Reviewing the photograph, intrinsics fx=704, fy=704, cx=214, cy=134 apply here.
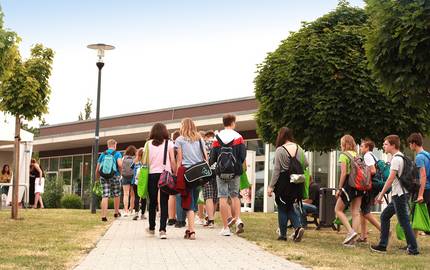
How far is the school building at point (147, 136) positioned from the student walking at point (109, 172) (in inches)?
267

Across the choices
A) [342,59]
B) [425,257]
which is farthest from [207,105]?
[425,257]

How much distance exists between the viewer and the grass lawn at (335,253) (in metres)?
8.22

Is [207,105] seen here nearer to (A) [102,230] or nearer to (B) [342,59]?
(B) [342,59]

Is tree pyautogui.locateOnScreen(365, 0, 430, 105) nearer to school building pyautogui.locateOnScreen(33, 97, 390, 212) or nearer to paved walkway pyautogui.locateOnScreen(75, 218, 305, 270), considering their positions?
paved walkway pyautogui.locateOnScreen(75, 218, 305, 270)

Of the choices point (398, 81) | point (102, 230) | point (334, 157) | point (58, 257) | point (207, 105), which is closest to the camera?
point (58, 257)

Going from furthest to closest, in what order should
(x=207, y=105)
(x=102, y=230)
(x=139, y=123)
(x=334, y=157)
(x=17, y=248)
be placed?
1. (x=139, y=123)
2. (x=207, y=105)
3. (x=334, y=157)
4. (x=102, y=230)
5. (x=17, y=248)

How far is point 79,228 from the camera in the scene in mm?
13102

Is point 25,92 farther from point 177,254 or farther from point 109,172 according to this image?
point 177,254

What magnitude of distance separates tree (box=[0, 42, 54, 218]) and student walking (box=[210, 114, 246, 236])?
556cm

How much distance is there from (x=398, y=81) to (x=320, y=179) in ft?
61.3

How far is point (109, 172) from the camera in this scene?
16047mm

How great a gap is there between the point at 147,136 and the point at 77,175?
11.0m

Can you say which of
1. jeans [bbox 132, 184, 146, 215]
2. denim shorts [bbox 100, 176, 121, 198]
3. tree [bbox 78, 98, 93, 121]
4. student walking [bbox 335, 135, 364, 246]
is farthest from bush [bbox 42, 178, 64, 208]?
tree [bbox 78, 98, 93, 121]

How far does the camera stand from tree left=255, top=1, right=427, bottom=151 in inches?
639
